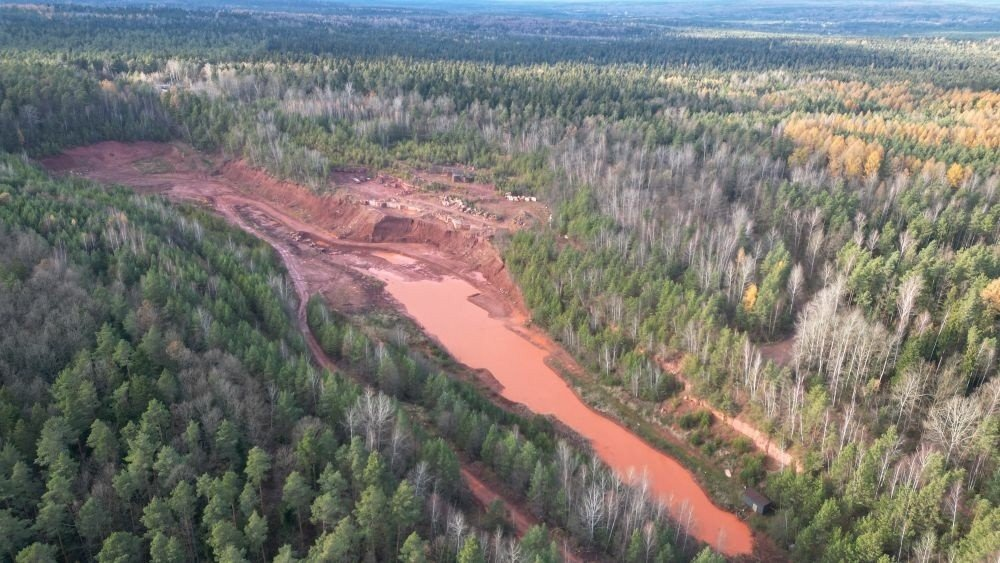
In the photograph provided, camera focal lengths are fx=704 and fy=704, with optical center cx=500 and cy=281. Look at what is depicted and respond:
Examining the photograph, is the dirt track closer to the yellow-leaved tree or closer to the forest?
the forest

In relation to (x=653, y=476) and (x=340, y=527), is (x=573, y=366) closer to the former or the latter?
(x=653, y=476)

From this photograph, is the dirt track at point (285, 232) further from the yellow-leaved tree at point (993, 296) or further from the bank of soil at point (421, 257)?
the yellow-leaved tree at point (993, 296)

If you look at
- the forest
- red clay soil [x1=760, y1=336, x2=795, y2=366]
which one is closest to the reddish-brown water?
the forest

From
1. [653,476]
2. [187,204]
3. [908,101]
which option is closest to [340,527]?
[653,476]

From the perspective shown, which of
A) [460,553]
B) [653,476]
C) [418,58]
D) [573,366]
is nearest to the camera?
[460,553]

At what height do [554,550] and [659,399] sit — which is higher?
[554,550]

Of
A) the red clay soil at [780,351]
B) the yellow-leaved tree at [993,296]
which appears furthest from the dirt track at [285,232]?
the yellow-leaved tree at [993,296]

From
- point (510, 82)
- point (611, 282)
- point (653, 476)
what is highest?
point (510, 82)
